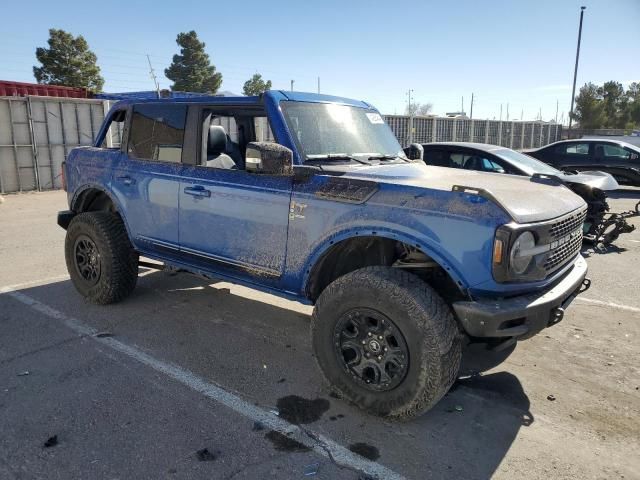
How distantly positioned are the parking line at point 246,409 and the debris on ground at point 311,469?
106 millimetres

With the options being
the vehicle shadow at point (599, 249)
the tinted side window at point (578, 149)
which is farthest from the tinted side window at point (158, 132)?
the tinted side window at point (578, 149)

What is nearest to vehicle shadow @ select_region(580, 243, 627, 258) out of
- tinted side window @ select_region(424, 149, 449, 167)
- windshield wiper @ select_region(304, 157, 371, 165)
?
tinted side window @ select_region(424, 149, 449, 167)

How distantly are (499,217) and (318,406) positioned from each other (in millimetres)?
1663

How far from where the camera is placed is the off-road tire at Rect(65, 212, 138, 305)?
15.6 ft

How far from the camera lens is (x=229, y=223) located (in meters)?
3.87

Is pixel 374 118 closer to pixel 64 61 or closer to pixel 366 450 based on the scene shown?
pixel 366 450

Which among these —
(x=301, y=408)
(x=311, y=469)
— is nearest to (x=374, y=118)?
(x=301, y=408)

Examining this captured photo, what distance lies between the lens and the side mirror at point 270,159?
3.24m

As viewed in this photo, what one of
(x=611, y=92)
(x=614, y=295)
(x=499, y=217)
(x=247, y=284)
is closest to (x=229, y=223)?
(x=247, y=284)

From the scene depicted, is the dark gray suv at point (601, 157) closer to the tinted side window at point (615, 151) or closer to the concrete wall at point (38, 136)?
the tinted side window at point (615, 151)

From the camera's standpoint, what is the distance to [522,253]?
2748 mm

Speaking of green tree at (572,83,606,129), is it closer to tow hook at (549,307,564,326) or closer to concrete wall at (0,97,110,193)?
concrete wall at (0,97,110,193)

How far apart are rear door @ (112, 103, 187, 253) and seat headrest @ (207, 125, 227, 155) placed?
0.79 ft

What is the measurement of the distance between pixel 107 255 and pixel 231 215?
1652mm
